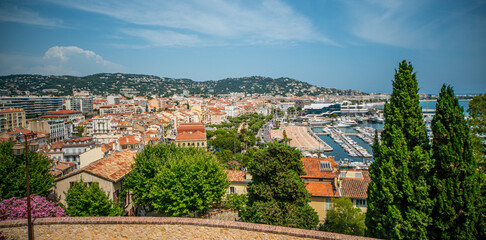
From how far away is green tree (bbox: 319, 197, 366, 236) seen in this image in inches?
521

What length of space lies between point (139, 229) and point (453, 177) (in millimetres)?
9037

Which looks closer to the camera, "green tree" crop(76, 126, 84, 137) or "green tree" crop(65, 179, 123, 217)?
"green tree" crop(65, 179, 123, 217)

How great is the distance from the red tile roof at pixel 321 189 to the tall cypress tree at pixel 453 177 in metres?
8.61

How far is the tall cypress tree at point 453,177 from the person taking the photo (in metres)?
7.56

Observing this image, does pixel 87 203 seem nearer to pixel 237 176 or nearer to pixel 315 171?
pixel 237 176

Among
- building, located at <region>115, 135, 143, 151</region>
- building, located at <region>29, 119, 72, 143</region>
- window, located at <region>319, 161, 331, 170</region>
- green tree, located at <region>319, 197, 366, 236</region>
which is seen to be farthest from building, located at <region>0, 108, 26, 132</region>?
green tree, located at <region>319, 197, 366, 236</region>

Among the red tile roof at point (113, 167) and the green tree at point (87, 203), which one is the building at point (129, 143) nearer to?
the red tile roof at point (113, 167)

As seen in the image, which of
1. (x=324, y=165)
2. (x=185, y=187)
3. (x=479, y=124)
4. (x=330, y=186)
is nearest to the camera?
(x=479, y=124)

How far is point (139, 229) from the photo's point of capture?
28.4 feet

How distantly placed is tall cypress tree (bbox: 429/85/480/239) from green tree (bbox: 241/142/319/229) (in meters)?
4.95

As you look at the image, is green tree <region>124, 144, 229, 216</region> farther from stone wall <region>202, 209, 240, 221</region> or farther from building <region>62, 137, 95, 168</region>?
building <region>62, 137, 95, 168</region>

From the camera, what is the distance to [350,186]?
1723 cm

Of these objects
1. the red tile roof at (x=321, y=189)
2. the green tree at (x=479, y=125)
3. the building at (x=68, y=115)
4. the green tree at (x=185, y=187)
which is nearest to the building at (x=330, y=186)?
the red tile roof at (x=321, y=189)

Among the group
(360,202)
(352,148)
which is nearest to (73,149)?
(360,202)
